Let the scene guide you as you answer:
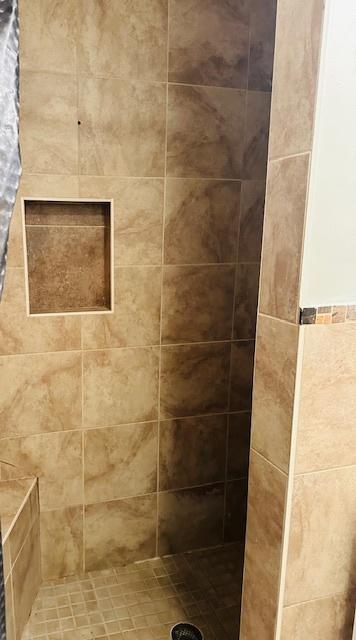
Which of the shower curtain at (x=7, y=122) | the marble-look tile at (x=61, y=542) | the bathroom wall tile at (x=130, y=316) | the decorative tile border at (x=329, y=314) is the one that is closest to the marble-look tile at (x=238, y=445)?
the bathroom wall tile at (x=130, y=316)

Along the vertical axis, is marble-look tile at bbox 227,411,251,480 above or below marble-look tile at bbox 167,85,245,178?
below

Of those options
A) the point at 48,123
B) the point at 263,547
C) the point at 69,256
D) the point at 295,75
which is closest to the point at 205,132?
the point at 48,123

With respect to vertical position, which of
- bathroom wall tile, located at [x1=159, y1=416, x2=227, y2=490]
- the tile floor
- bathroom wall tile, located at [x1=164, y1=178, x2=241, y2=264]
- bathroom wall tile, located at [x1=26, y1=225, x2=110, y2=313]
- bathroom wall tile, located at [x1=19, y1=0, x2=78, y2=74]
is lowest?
the tile floor

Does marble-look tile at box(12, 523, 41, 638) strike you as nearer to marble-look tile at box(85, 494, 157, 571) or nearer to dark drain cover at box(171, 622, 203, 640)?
marble-look tile at box(85, 494, 157, 571)

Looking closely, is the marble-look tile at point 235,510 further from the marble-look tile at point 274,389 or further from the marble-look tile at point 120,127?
the marble-look tile at point 120,127

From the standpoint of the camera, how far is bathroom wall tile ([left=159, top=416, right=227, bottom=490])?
2105 mm

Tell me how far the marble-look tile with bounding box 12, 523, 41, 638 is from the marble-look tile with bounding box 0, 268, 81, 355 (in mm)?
679

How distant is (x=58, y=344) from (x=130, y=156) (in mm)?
745

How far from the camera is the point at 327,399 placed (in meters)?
1.06

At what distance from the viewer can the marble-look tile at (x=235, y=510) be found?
2256mm

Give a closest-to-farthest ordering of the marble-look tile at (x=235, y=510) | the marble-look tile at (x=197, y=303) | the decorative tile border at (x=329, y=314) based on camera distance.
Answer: the decorative tile border at (x=329, y=314)
the marble-look tile at (x=197, y=303)
the marble-look tile at (x=235, y=510)

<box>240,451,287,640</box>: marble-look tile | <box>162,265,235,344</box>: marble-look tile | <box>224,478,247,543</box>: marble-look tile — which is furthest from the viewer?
<box>224,478,247,543</box>: marble-look tile

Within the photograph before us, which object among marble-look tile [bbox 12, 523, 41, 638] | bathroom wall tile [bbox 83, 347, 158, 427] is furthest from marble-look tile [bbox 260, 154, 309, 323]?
marble-look tile [bbox 12, 523, 41, 638]

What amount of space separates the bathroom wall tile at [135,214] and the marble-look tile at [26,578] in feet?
3.54
